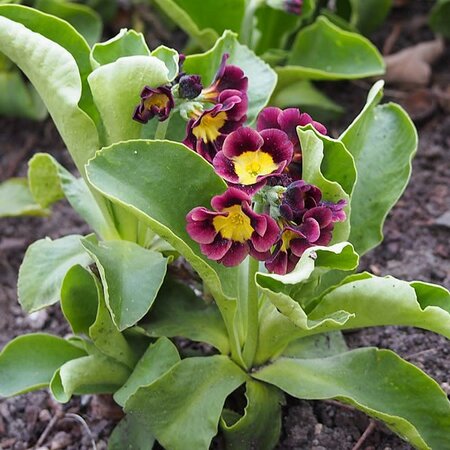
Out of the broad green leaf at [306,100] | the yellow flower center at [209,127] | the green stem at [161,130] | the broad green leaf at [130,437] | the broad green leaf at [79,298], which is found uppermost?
the yellow flower center at [209,127]

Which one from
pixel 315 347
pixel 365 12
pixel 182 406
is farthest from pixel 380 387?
pixel 365 12

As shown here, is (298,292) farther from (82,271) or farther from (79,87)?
(79,87)

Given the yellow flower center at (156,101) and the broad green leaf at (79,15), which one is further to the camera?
the broad green leaf at (79,15)

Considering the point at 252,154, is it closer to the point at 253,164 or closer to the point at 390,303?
the point at 253,164

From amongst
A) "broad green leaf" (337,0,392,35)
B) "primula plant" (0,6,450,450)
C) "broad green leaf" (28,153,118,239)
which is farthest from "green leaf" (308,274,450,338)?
"broad green leaf" (337,0,392,35)

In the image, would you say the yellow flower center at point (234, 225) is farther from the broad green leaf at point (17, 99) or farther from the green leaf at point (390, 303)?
the broad green leaf at point (17, 99)

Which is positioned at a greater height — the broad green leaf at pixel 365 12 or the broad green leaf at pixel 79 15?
the broad green leaf at pixel 365 12

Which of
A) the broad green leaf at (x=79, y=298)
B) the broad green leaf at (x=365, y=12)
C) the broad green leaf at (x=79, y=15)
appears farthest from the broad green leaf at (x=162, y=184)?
the broad green leaf at (x=365, y=12)

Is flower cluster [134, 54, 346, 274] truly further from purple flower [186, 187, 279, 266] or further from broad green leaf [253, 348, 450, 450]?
broad green leaf [253, 348, 450, 450]
